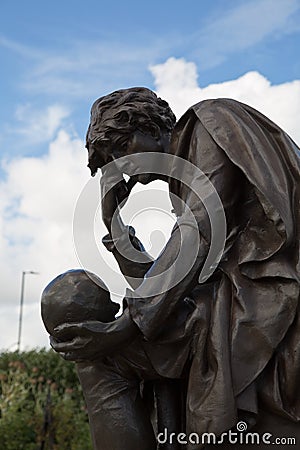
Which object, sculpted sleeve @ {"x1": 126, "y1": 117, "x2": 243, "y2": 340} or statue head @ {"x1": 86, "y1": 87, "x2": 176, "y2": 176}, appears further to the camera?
statue head @ {"x1": 86, "y1": 87, "x2": 176, "y2": 176}

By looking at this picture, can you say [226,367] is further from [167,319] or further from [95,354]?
[95,354]

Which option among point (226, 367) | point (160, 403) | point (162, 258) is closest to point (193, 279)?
point (162, 258)

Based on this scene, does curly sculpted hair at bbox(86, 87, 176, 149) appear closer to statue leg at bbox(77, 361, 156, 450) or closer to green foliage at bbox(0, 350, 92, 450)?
statue leg at bbox(77, 361, 156, 450)

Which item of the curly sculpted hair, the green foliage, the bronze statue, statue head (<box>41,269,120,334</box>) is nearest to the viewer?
the bronze statue

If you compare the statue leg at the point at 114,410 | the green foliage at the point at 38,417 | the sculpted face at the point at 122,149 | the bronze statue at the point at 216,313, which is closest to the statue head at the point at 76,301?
the bronze statue at the point at 216,313

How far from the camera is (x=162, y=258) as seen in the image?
10.2 feet

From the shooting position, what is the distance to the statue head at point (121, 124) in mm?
3422

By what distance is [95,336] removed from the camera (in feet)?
10.1

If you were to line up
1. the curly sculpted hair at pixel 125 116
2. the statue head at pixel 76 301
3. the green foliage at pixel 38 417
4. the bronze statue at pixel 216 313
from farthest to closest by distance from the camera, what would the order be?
the green foliage at pixel 38 417 → the curly sculpted hair at pixel 125 116 → the statue head at pixel 76 301 → the bronze statue at pixel 216 313

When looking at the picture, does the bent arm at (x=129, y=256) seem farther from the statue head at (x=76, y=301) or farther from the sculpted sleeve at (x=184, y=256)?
the sculpted sleeve at (x=184, y=256)

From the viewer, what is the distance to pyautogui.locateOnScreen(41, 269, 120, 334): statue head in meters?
3.14

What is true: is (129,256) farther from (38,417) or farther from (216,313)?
(38,417)

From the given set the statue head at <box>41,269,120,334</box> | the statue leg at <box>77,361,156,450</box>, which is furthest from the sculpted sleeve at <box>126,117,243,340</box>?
the statue leg at <box>77,361,156,450</box>

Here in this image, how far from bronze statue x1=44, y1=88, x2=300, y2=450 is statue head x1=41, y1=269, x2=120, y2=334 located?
49mm
